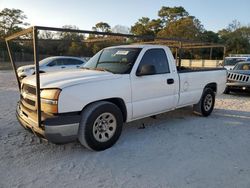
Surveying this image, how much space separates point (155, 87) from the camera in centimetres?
518

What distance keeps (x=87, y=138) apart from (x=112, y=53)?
211cm

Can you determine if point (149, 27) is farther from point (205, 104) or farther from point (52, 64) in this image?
point (205, 104)

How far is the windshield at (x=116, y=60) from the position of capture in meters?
4.85

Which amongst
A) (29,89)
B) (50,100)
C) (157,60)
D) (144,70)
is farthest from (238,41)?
(50,100)

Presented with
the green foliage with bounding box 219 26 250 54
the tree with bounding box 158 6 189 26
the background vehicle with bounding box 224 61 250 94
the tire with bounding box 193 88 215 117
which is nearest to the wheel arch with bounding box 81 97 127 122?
the tire with bounding box 193 88 215 117

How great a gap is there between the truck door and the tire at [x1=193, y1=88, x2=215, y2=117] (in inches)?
50.5

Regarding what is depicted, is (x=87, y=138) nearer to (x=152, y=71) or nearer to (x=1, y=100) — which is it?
(x=152, y=71)

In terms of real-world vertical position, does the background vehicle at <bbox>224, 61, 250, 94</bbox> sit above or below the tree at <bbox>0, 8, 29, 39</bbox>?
below

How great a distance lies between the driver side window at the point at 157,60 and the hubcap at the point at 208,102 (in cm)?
196

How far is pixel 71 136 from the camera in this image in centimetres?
389

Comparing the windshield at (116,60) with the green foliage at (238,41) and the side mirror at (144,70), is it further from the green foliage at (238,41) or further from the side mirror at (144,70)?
the green foliage at (238,41)

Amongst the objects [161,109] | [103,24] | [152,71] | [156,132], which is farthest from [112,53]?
[103,24]

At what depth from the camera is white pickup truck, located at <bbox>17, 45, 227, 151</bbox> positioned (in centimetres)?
384

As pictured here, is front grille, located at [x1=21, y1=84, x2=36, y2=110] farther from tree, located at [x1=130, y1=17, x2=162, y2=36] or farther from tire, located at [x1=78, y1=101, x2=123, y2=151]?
tree, located at [x1=130, y1=17, x2=162, y2=36]
